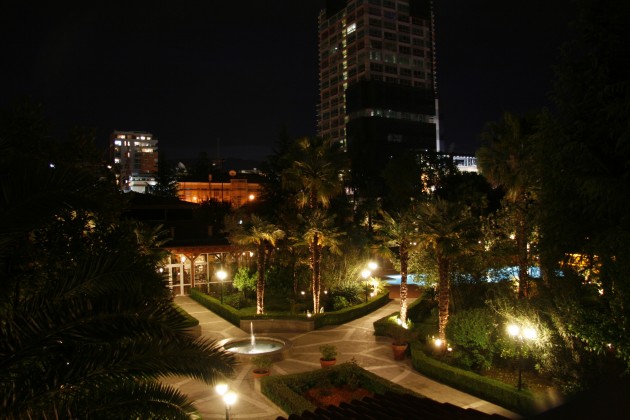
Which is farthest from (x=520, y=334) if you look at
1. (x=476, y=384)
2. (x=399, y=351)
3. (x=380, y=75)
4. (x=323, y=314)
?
(x=380, y=75)

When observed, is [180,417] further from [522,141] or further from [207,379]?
[522,141]

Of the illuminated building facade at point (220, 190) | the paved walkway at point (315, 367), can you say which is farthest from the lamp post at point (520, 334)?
the illuminated building facade at point (220, 190)

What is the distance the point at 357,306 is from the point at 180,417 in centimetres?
2009

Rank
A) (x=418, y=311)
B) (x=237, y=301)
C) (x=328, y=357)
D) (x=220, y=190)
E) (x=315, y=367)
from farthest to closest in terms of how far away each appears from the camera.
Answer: (x=220, y=190)
(x=237, y=301)
(x=418, y=311)
(x=315, y=367)
(x=328, y=357)

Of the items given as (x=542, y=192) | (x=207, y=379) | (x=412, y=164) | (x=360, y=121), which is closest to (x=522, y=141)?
(x=542, y=192)

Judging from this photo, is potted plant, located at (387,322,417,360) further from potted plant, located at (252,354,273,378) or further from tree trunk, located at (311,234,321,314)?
potted plant, located at (252,354,273,378)

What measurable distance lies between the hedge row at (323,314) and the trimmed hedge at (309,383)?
23.8 ft

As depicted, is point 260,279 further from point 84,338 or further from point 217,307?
point 84,338

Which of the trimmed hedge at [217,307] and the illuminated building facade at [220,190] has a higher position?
the illuminated building facade at [220,190]

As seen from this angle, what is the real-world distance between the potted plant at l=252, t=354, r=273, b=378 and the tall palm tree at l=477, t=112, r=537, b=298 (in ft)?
39.2

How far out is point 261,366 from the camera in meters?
16.3

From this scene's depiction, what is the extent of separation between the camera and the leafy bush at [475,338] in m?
16.2

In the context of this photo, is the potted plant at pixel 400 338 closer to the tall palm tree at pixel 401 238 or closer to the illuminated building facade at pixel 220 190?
the tall palm tree at pixel 401 238

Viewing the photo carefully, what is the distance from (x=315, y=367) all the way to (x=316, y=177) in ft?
30.6
